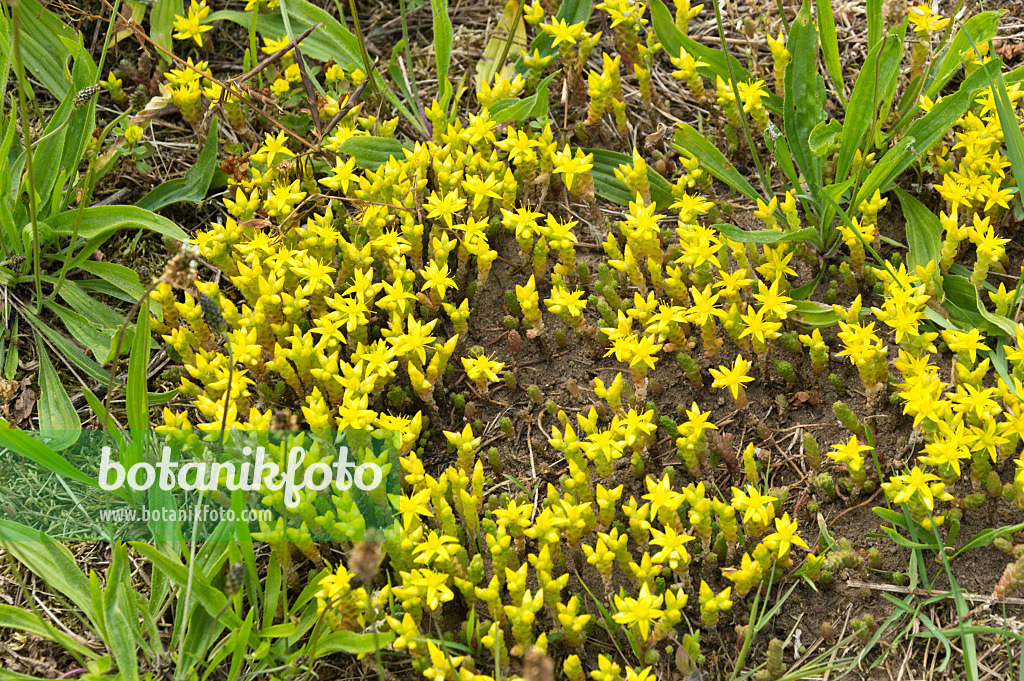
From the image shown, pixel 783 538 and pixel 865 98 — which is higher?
pixel 865 98

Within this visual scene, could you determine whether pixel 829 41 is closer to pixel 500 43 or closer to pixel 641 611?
pixel 500 43

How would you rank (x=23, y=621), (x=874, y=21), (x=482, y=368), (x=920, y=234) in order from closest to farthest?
1. (x=23, y=621)
2. (x=482, y=368)
3. (x=920, y=234)
4. (x=874, y=21)

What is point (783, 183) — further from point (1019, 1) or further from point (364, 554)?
point (364, 554)

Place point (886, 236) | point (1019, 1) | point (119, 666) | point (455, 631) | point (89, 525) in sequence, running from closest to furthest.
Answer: point (119, 666) → point (455, 631) → point (89, 525) → point (886, 236) → point (1019, 1)

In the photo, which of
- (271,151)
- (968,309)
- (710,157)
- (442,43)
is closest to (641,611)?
(968,309)

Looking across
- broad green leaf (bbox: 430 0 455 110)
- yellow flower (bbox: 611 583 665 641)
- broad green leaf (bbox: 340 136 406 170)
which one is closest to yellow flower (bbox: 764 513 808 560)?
yellow flower (bbox: 611 583 665 641)

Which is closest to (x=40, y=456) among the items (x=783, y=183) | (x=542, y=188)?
(x=542, y=188)

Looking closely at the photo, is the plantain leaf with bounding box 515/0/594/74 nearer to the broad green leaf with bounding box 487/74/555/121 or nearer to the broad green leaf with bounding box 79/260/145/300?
the broad green leaf with bounding box 487/74/555/121
